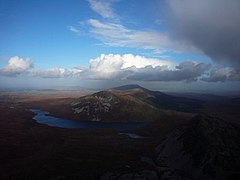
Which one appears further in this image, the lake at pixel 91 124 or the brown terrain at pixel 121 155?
the lake at pixel 91 124

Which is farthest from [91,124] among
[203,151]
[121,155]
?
[203,151]

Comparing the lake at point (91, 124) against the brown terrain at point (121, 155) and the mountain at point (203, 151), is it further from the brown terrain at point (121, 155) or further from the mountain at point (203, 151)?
the mountain at point (203, 151)

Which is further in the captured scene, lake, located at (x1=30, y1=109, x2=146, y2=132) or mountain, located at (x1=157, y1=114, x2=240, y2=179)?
lake, located at (x1=30, y1=109, x2=146, y2=132)

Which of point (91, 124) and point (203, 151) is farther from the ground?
point (203, 151)

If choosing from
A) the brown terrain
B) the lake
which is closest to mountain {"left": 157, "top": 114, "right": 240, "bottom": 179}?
the brown terrain

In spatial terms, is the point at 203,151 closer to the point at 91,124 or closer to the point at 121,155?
the point at 121,155

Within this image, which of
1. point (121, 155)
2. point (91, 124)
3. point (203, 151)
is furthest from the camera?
point (91, 124)

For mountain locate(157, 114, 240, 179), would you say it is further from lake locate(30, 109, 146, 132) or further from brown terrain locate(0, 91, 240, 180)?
lake locate(30, 109, 146, 132)

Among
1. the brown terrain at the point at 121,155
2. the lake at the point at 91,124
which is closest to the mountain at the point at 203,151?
the brown terrain at the point at 121,155

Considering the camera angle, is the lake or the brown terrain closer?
the brown terrain

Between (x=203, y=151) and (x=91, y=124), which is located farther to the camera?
(x=91, y=124)
